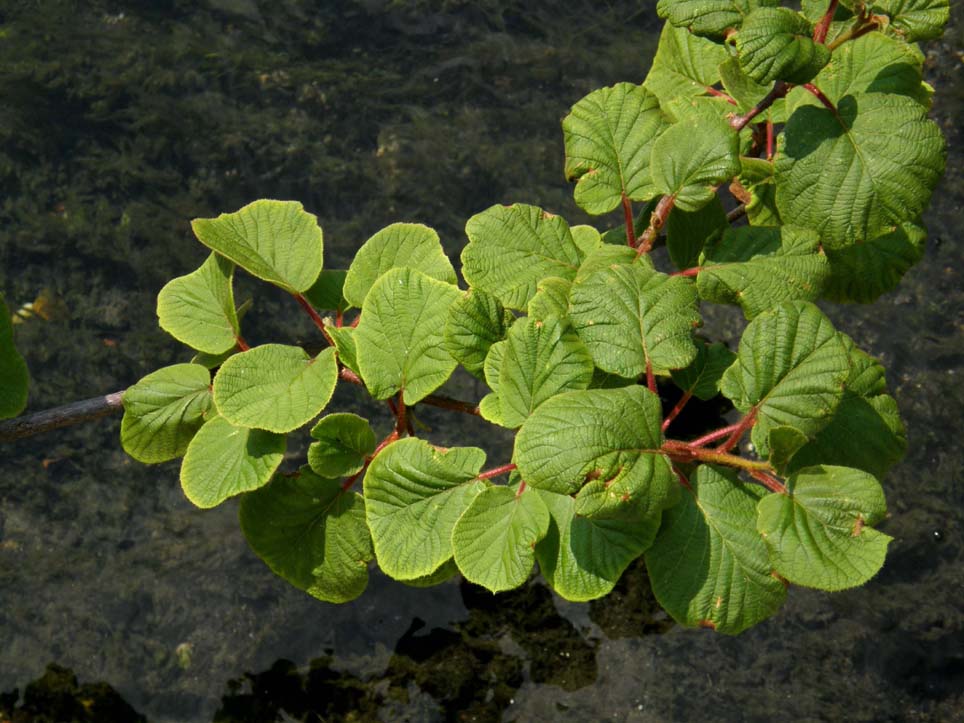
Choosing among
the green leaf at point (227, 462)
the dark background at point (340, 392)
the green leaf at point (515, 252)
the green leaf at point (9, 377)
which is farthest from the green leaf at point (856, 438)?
the green leaf at point (9, 377)

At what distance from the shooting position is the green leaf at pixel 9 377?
1.48 m

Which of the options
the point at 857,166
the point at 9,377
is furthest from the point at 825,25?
the point at 9,377

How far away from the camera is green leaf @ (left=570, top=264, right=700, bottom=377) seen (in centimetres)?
134

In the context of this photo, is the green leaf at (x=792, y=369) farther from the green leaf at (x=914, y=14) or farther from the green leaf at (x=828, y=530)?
the green leaf at (x=914, y=14)

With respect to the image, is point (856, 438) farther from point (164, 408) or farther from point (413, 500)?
point (164, 408)

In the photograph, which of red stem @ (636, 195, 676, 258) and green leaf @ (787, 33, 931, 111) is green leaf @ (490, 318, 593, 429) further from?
green leaf @ (787, 33, 931, 111)

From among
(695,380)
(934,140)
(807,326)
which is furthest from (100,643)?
(934,140)

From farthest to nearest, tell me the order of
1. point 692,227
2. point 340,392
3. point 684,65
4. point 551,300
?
point 340,392 < point 684,65 < point 692,227 < point 551,300

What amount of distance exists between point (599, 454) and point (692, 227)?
597 millimetres

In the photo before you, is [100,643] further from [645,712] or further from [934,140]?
[934,140]

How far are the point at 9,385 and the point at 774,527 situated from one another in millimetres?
1150

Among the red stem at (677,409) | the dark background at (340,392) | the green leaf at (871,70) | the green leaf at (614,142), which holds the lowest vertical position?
the dark background at (340,392)

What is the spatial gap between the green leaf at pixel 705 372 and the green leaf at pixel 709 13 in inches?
19.8

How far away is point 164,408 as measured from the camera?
61.1 inches
